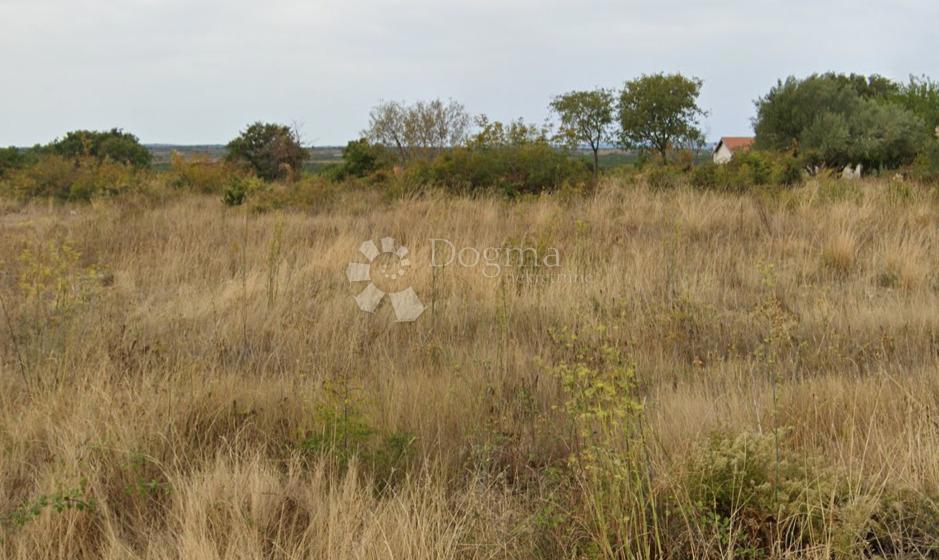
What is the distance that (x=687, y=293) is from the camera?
197 inches

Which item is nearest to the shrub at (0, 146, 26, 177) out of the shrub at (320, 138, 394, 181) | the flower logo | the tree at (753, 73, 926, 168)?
the shrub at (320, 138, 394, 181)

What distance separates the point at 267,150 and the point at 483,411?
79.0 feet

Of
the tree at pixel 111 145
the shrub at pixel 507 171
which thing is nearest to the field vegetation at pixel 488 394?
the shrub at pixel 507 171

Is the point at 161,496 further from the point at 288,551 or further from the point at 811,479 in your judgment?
the point at 811,479

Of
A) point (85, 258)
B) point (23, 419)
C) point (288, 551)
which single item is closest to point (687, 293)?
point (288, 551)

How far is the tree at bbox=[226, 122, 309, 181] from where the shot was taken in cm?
2420

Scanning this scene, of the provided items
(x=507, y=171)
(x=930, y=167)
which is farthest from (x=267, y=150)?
(x=930, y=167)

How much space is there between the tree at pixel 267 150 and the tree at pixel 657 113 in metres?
28.6

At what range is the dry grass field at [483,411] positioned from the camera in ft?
7.47

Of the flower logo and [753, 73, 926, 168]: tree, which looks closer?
the flower logo

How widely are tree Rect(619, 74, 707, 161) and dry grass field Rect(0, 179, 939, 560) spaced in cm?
4325

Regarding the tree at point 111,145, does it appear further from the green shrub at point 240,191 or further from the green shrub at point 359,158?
the green shrub at point 240,191

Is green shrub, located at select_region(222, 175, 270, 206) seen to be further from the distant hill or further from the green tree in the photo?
the green tree

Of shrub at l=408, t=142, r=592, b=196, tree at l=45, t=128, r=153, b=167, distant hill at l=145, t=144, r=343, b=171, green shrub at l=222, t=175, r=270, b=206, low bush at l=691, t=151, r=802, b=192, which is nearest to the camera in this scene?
low bush at l=691, t=151, r=802, b=192
